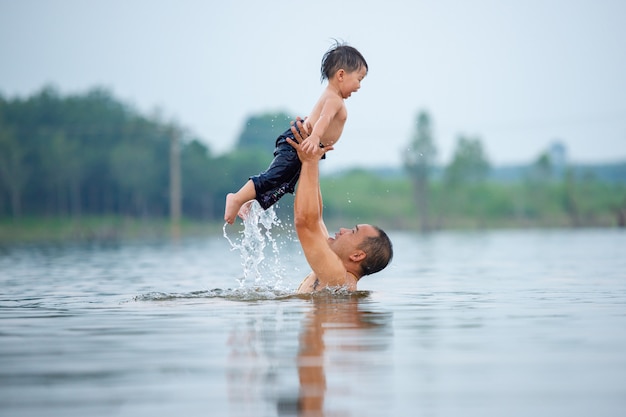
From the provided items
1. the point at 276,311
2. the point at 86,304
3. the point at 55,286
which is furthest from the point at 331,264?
the point at 55,286

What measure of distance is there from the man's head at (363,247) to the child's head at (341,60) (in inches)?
54.2

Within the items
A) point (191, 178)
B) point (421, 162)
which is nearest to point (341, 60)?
point (191, 178)

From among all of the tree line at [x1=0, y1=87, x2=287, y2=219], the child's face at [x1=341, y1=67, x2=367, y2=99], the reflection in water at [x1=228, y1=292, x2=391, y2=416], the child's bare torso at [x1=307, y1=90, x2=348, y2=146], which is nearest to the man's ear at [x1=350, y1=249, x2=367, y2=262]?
the child's bare torso at [x1=307, y1=90, x2=348, y2=146]

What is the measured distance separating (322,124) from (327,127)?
0.22 m

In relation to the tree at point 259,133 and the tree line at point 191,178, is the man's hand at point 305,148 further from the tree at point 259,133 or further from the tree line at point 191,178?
the tree at point 259,133

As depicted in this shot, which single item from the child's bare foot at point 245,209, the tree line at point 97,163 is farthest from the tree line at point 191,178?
the child's bare foot at point 245,209

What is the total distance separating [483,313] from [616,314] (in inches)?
38.4

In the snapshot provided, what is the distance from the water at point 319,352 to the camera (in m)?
4.58

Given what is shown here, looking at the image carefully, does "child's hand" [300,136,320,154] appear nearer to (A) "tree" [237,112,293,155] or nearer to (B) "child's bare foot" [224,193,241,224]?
(B) "child's bare foot" [224,193,241,224]

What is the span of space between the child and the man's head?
→ 0.62 meters

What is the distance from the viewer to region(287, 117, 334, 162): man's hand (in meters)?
9.02

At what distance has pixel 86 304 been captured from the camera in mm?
10219

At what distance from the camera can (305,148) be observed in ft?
29.6

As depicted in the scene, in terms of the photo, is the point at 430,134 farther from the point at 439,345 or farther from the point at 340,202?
the point at 439,345
